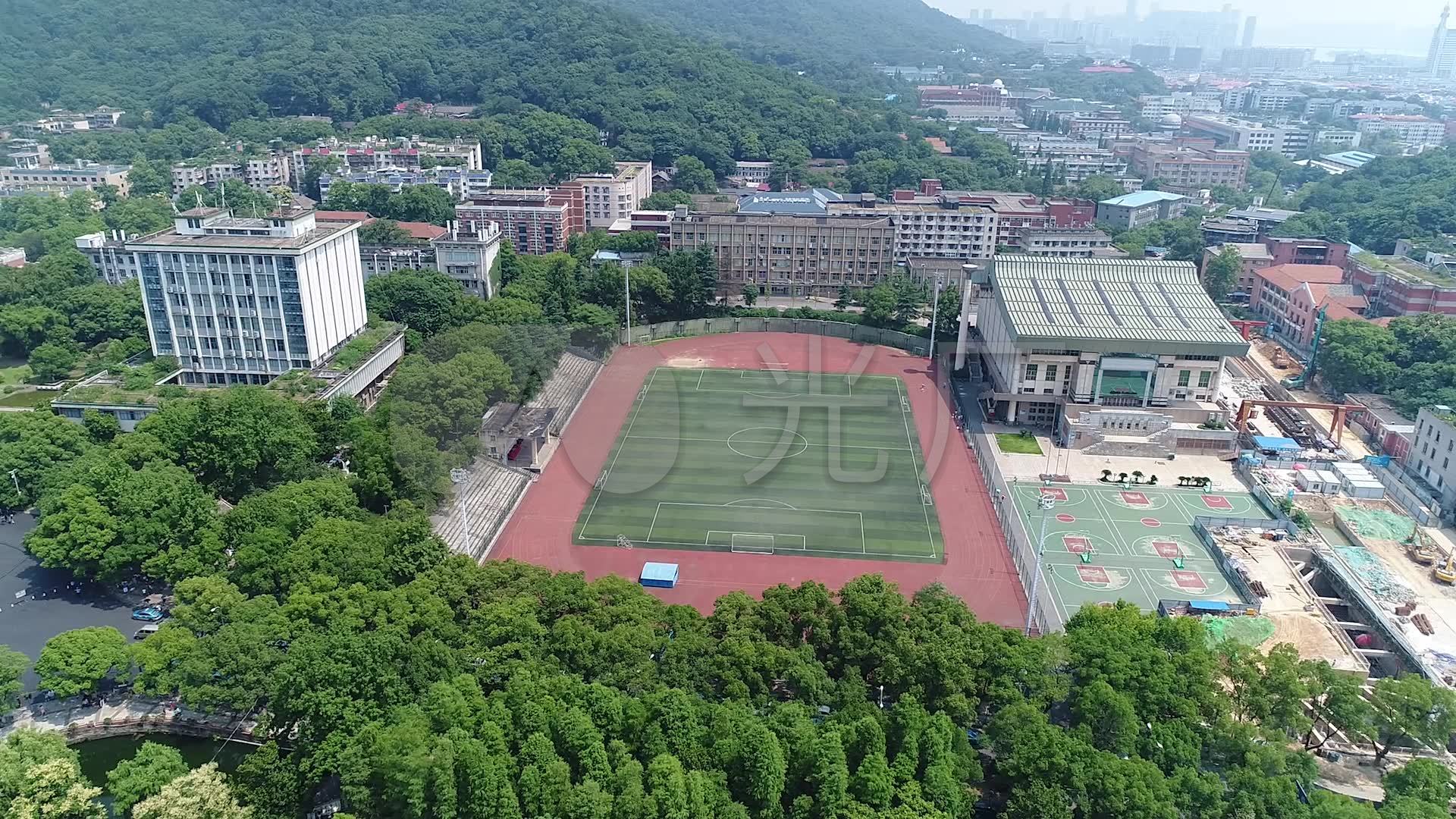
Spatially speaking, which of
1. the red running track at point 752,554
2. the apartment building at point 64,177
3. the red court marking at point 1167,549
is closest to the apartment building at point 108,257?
the apartment building at point 64,177

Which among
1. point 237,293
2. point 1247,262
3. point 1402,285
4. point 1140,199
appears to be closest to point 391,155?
point 237,293

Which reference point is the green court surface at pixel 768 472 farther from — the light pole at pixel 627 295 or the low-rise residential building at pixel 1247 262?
the low-rise residential building at pixel 1247 262

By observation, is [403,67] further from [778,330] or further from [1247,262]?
[1247,262]

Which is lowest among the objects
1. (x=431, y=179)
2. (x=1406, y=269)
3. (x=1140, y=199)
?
(x=1406, y=269)

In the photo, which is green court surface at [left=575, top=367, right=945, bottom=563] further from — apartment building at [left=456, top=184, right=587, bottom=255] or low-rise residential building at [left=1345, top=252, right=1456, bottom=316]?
low-rise residential building at [left=1345, top=252, right=1456, bottom=316]

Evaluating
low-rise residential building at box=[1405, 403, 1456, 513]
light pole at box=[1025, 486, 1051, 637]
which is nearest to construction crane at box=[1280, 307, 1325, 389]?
low-rise residential building at box=[1405, 403, 1456, 513]

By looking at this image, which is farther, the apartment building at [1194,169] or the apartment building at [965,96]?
the apartment building at [965,96]

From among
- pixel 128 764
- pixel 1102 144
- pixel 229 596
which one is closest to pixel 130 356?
pixel 229 596
